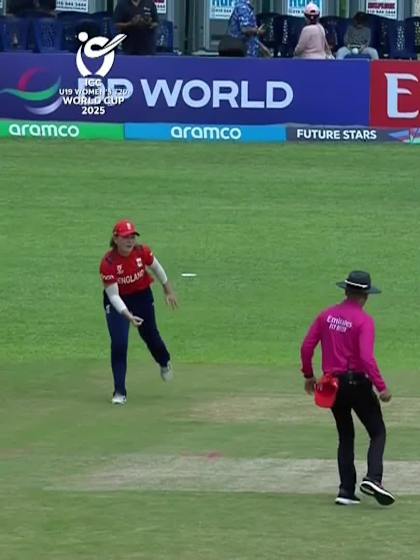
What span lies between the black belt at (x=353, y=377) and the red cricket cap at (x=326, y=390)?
0.05 m

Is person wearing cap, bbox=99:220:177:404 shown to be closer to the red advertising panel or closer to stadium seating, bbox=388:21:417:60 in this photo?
the red advertising panel

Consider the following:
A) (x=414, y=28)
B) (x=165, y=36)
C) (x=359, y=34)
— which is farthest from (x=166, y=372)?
(x=414, y=28)

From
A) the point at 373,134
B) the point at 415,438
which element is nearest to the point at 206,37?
the point at 373,134

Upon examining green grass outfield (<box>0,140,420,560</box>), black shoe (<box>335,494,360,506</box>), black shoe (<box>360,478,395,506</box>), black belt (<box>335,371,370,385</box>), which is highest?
black belt (<box>335,371,370,385</box>)

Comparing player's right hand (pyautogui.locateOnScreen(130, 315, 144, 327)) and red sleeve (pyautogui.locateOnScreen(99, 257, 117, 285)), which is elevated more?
red sleeve (pyautogui.locateOnScreen(99, 257, 117, 285))

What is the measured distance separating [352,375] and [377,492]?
83 centimetres

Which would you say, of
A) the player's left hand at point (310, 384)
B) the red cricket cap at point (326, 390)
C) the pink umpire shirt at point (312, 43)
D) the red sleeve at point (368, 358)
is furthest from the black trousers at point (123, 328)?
the pink umpire shirt at point (312, 43)

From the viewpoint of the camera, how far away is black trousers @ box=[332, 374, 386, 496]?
12359 mm

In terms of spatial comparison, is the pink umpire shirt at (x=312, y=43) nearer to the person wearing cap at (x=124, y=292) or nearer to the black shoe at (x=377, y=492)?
the person wearing cap at (x=124, y=292)

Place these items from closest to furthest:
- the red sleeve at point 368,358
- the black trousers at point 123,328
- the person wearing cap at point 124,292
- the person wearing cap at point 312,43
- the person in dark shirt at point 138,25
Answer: the red sleeve at point 368,358 < the person wearing cap at point 124,292 < the black trousers at point 123,328 < the person in dark shirt at point 138,25 < the person wearing cap at point 312,43

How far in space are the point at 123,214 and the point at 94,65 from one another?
4.97 meters

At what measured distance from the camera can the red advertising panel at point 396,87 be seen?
33094 mm

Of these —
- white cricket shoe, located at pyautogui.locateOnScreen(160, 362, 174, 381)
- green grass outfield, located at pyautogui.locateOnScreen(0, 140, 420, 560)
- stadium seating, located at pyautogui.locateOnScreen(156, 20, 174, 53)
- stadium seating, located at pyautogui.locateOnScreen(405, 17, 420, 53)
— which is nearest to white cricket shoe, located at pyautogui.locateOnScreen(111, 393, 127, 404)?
green grass outfield, located at pyautogui.locateOnScreen(0, 140, 420, 560)

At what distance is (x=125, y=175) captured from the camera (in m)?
32.0
